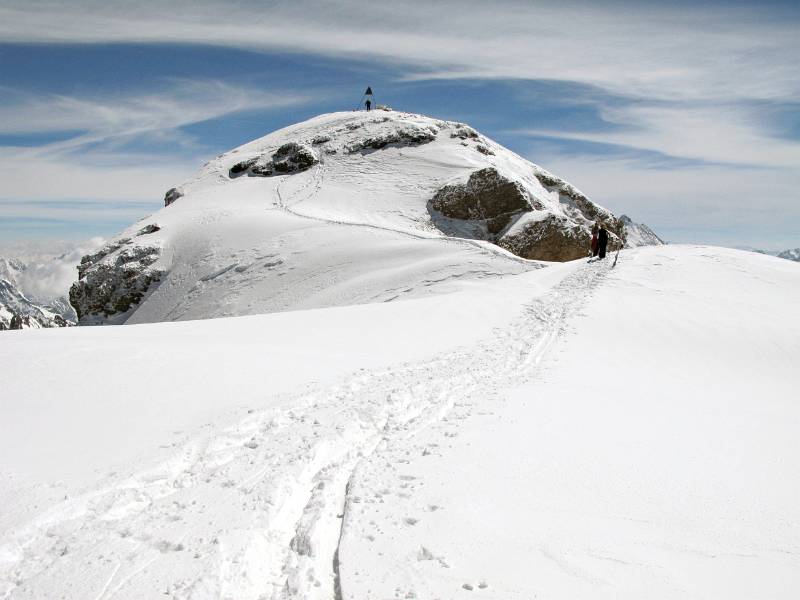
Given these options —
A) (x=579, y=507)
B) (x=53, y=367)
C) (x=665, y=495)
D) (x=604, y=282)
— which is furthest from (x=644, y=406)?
(x=604, y=282)

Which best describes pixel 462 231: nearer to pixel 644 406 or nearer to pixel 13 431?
pixel 644 406

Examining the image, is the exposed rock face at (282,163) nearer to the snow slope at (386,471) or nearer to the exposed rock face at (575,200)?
the exposed rock face at (575,200)

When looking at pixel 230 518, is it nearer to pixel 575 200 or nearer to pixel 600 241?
pixel 600 241

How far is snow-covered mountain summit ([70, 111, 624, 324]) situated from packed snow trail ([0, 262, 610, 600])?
16242 millimetres

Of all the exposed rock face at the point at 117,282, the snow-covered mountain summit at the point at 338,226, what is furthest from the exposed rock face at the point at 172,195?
the exposed rock face at the point at 117,282

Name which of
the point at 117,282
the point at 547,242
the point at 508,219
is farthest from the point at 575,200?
the point at 117,282

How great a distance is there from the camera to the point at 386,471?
557 cm

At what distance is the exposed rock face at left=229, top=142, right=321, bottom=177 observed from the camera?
205 feet

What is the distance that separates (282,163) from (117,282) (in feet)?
90.6

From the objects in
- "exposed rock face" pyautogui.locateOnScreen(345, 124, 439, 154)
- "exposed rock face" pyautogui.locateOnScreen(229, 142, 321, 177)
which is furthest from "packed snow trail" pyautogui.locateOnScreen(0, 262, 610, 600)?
"exposed rock face" pyautogui.locateOnScreen(345, 124, 439, 154)

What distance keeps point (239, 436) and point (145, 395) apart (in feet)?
5.78

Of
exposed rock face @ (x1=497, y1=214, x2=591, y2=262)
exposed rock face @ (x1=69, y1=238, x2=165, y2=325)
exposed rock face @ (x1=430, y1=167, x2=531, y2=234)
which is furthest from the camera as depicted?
exposed rock face @ (x1=430, y1=167, x2=531, y2=234)

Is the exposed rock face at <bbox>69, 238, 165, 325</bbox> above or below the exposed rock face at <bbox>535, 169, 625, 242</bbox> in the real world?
below

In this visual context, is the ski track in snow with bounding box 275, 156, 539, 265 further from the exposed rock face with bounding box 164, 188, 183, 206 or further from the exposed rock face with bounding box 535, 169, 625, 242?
the exposed rock face with bounding box 535, 169, 625, 242
